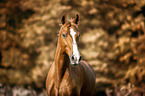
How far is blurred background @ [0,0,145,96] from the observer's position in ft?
40.6

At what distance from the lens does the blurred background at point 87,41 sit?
1238 centimetres

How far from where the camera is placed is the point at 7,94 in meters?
9.07

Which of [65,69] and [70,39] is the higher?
[70,39]

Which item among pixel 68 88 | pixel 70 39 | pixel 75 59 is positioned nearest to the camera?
pixel 75 59

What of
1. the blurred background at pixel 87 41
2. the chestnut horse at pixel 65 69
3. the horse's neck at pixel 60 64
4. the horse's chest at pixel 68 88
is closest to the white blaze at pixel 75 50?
the chestnut horse at pixel 65 69

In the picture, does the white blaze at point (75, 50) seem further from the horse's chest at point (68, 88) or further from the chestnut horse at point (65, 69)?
the horse's chest at point (68, 88)

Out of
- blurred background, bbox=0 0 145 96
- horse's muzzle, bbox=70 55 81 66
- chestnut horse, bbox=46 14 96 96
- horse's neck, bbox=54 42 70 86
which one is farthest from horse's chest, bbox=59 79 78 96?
blurred background, bbox=0 0 145 96

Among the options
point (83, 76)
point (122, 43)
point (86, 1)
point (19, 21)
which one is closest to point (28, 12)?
point (19, 21)

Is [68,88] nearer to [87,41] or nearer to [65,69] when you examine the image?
[65,69]

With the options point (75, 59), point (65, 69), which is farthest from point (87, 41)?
point (75, 59)

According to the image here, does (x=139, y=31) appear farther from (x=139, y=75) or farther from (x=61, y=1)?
(x=61, y=1)

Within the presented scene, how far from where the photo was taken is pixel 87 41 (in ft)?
40.6

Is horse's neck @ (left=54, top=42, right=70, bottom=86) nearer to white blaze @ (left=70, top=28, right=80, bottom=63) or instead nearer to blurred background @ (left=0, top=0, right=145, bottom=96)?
white blaze @ (left=70, top=28, right=80, bottom=63)

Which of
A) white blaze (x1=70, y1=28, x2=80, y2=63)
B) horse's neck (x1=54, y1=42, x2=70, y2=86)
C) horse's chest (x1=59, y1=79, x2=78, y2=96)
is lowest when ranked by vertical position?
horse's chest (x1=59, y1=79, x2=78, y2=96)
